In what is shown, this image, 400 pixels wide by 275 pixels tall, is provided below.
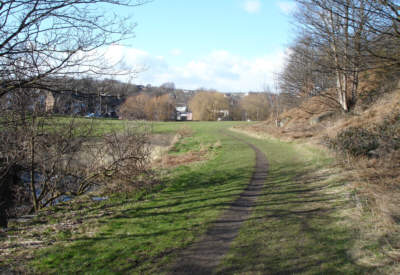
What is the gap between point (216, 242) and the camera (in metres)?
5.73

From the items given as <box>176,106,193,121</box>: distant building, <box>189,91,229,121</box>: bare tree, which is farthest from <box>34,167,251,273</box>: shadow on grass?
<box>189,91,229,121</box>: bare tree

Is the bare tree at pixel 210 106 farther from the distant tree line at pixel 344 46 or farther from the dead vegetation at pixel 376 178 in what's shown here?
the dead vegetation at pixel 376 178

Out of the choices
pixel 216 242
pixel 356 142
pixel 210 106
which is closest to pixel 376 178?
pixel 356 142

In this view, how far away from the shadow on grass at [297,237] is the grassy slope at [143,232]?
115 cm

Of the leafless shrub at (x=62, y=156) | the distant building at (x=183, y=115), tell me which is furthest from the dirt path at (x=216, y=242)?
the distant building at (x=183, y=115)

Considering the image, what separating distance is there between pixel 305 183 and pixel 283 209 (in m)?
2.78

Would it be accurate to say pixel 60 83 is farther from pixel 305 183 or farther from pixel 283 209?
pixel 305 183

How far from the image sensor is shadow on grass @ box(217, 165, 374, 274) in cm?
468

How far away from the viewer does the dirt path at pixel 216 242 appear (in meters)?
4.84

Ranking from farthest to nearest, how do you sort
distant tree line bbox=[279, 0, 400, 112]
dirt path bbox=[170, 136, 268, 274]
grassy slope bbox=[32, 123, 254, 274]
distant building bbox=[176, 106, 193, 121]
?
1. distant building bbox=[176, 106, 193, 121]
2. distant tree line bbox=[279, 0, 400, 112]
3. grassy slope bbox=[32, 123, 254, 274]
4. dirt path bbox=[170, 136, 268, 274]

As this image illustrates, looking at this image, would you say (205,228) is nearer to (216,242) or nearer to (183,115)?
(216,242)

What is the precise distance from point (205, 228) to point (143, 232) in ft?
4.53

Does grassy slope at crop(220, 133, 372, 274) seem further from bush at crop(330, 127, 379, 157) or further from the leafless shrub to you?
the leafless shrub

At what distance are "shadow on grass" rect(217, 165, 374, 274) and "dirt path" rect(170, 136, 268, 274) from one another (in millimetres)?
189
